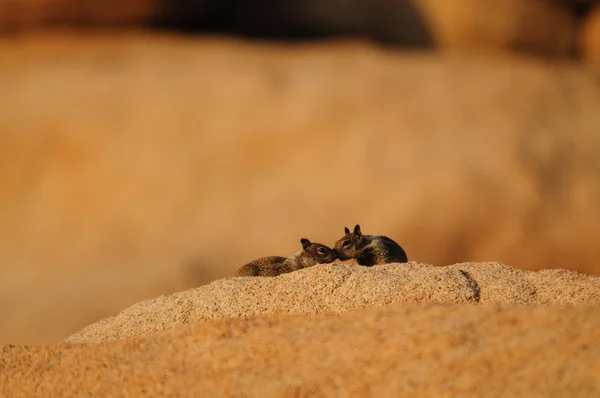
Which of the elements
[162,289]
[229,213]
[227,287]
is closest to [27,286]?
[162,289]

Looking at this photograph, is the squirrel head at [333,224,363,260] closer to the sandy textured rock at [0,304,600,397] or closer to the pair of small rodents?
the pair of small rodents

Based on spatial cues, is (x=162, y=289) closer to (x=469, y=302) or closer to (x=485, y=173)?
(x=485, y=173)

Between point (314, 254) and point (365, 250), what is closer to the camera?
point (314, 254)

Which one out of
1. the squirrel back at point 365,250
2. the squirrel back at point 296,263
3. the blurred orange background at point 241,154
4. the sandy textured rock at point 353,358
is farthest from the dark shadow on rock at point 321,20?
the sandy textured rock at point 353,358

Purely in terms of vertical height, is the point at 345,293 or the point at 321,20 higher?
the point at 321,20

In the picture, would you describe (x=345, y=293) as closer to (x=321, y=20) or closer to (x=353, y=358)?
(x=353, y=358)

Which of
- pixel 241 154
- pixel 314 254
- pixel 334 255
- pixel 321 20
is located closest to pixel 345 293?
pixel 314 254
